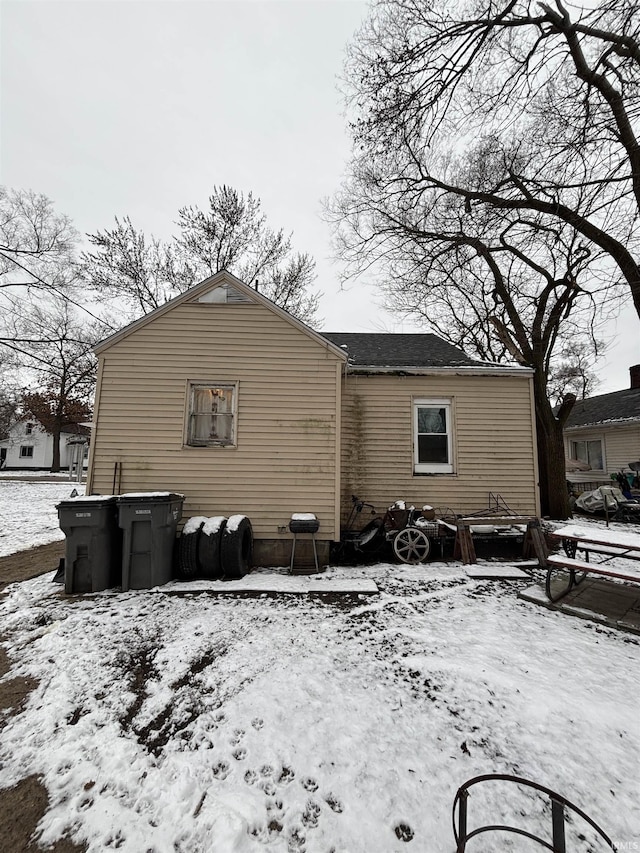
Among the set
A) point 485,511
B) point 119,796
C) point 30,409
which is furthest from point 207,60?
point 30,409

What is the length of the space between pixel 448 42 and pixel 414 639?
8.73 meters

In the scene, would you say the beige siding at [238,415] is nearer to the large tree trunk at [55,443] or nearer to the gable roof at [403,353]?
the gable roof at [403,353]

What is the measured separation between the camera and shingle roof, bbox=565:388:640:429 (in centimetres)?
1527

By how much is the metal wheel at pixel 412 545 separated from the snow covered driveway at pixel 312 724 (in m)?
2.17

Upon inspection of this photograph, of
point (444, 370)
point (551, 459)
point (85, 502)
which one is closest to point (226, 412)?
point (85, 502)

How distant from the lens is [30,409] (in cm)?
3064

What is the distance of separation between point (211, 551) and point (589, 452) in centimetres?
A: 1910

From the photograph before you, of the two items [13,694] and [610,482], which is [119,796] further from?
[610,482]

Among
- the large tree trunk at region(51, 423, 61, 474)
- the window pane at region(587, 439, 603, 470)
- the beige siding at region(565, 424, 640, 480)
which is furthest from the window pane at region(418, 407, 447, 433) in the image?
the large tree trunk at region(51, 423, 61, 474)

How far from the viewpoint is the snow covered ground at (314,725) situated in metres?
1.72

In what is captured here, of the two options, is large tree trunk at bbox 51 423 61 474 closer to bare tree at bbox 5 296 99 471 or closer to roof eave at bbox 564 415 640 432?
bare tree at bbox 5 296 99 471

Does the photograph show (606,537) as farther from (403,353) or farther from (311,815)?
(403,353)

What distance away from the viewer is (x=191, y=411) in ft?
20.6

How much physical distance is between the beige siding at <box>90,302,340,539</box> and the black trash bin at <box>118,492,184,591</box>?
1.04m
